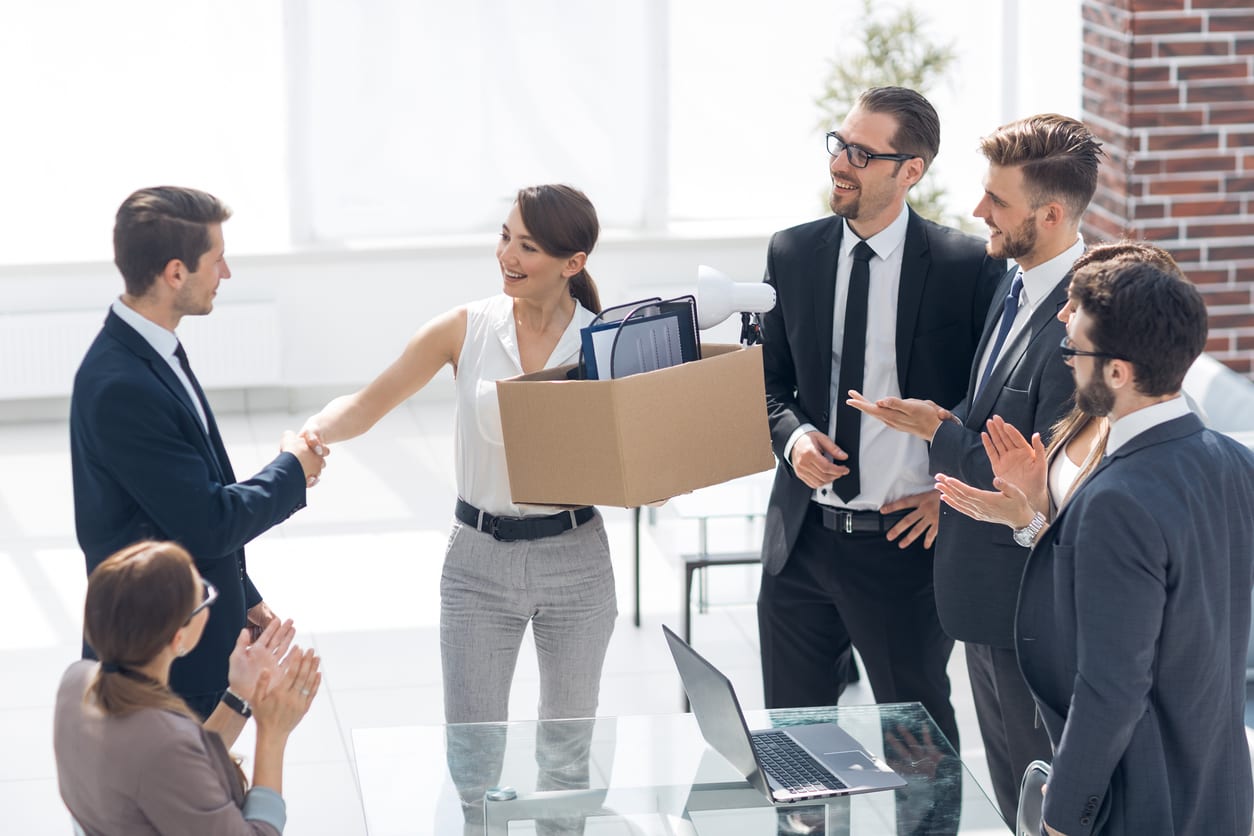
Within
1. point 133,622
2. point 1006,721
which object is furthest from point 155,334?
point 1006,721

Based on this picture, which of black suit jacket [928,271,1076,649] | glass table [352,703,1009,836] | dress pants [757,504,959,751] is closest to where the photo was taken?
glass table [352,703,1009,836]

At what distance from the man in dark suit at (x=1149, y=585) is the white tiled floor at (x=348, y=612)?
1.84 m

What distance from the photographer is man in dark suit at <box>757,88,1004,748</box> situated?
128 inches

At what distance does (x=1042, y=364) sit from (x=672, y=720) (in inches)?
37.5

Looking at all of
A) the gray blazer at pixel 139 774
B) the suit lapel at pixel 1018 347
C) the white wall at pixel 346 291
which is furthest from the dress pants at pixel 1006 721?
the white wall at pixel 346 291

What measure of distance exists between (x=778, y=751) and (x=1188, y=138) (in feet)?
13.2

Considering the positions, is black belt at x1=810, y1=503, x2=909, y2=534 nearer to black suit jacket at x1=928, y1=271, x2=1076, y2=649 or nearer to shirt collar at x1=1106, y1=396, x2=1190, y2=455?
black suit jacket at x1=928, y1=271, x2=1076, y2=649

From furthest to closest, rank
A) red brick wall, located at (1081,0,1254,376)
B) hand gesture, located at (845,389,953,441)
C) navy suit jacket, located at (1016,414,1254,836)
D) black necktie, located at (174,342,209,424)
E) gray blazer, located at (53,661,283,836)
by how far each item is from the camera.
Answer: red brick wall, located at (1081,0,1254,376) < hand gesture, located at (845,389,953,441) < black necktie, located at (174,342,209,424) < navy suit jacket, located at (1016,414,1254,836) < gray blazer, located at (53,661,283,836)

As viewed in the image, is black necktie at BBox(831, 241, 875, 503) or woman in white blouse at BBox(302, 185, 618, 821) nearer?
woman in white blouse at BBox(302, 185, 618, 821)

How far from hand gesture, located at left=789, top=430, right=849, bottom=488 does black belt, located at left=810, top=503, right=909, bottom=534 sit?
0.32 feet

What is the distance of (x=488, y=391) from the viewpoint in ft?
10.0

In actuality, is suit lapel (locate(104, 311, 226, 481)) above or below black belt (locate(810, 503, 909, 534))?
above

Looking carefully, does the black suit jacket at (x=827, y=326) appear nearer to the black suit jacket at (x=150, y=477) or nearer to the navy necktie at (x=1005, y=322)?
the navy necktie at (x=1005, y=322)

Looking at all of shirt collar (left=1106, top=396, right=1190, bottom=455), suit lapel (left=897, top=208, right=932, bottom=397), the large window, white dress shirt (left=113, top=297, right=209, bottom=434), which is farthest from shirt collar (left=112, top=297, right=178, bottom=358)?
the large window
